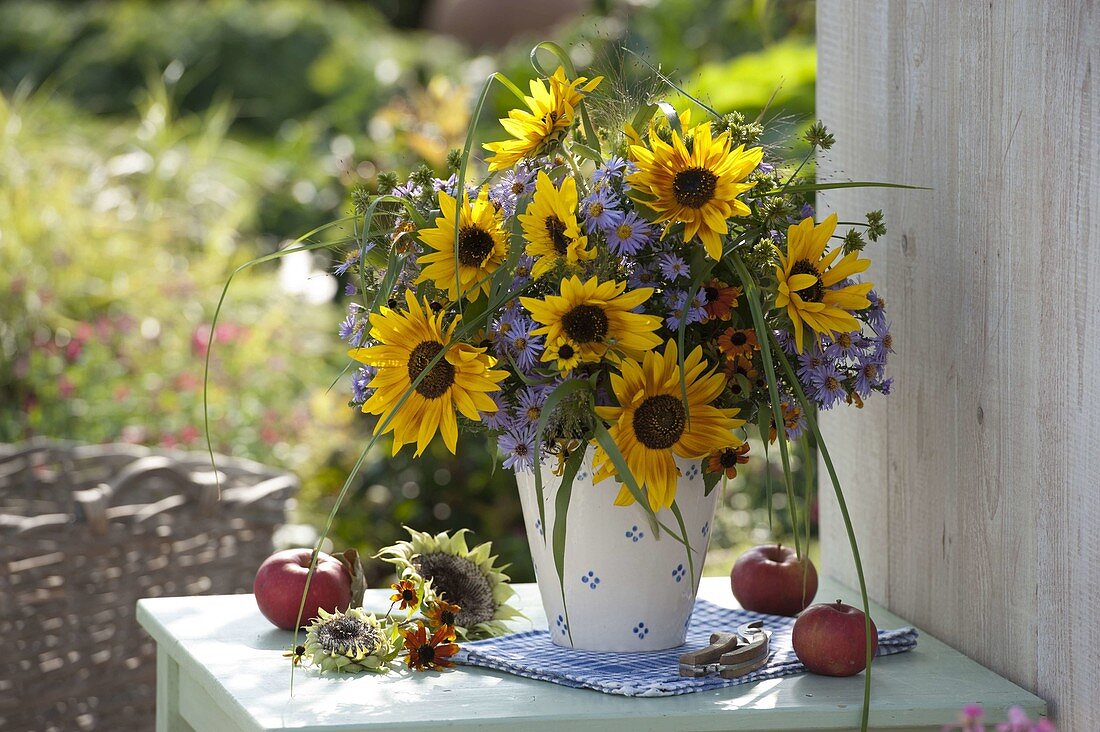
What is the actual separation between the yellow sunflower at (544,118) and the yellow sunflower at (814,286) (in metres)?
0.23

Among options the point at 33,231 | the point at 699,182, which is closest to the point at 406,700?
the point at 699,182

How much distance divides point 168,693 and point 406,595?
0.32 meters

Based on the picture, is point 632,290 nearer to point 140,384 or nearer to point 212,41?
point 140,384

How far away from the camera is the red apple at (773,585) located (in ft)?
4.54

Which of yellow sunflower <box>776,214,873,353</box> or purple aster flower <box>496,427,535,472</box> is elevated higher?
yellow sunflower <box>776,214,873,353</box>

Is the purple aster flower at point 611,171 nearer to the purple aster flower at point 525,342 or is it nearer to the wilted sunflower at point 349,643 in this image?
the purple aster flower at point 525,342

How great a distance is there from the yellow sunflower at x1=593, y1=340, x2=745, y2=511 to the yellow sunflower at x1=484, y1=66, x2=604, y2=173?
23 cm

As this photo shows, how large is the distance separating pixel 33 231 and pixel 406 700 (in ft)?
9.05

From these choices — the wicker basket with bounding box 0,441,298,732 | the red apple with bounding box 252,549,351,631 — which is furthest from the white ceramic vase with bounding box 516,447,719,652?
the wicker basket with bounding box 0,441,298,732

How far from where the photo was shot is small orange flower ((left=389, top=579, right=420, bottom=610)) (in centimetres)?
126

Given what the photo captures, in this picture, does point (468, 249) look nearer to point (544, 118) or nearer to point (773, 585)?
point (544, 118)

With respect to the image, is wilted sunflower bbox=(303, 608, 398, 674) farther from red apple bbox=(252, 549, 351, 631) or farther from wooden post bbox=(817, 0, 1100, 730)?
wooden post bbox=(817, 0, 1100, 730)

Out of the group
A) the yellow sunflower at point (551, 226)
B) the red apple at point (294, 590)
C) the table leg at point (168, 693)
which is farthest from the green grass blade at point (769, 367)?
the table leg at point (168, 693)

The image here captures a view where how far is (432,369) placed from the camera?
1.11 meters
